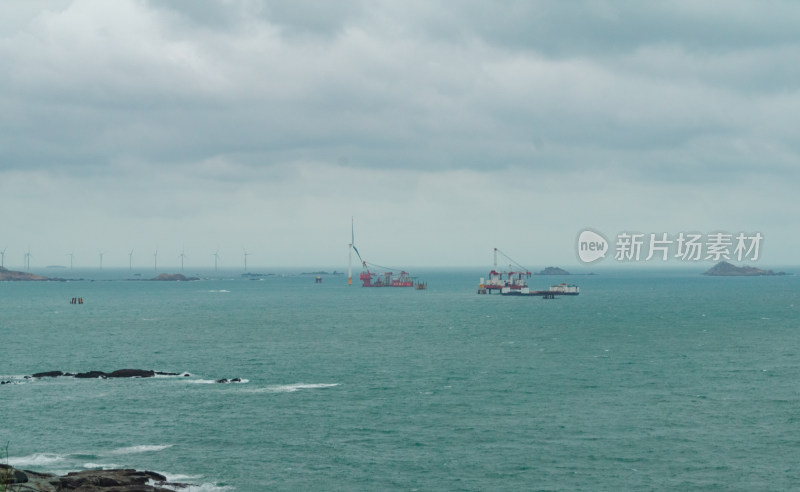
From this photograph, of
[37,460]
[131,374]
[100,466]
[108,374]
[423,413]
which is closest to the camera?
[100,466]

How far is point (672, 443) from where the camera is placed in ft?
228

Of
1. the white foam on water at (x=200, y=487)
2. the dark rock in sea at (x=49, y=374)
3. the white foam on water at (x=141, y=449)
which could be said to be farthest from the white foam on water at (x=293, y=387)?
the white foam on water at (x=200, y=487)

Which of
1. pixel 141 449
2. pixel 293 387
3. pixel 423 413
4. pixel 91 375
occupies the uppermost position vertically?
pixel 423 413

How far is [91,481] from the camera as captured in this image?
55.3 meters

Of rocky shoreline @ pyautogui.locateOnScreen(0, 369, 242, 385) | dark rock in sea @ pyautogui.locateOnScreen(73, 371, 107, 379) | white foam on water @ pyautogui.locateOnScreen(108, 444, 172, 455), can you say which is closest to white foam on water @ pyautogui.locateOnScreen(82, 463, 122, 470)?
white foam on water @ pyautogui.locateOnScreen(108, 444, 172, 455)

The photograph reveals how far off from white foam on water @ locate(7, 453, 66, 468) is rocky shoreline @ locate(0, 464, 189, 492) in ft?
25.1

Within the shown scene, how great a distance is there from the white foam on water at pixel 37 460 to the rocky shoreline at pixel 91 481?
7651 millimetres

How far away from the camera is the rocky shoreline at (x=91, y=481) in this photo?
5056 cm

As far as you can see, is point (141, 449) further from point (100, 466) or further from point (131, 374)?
point (131, 374)

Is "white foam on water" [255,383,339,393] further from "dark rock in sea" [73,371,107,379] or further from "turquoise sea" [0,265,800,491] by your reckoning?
"dark rock in sea" [73,371,107,379]

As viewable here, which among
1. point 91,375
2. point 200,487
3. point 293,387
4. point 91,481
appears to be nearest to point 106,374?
point 91,375

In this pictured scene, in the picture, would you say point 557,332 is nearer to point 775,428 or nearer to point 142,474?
point 775,428

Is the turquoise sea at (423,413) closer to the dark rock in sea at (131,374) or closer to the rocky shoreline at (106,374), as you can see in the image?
the rocky shoreline at (106,374)

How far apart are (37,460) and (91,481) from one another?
13.9 meters
